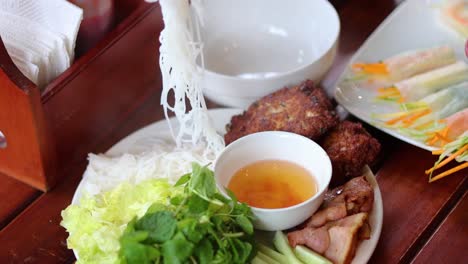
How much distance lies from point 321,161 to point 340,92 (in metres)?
0.32

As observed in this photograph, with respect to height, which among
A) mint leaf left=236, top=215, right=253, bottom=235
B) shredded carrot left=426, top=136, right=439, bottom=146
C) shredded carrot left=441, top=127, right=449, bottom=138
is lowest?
shredded carrot left=426, top=136, right=439, bottom=146

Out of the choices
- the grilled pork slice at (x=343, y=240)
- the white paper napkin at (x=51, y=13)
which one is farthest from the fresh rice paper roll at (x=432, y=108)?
the white paper napkin at (x=51, y=13)

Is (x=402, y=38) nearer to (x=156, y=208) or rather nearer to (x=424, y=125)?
(x=424, y=125)

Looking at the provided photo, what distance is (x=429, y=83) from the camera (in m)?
1.56

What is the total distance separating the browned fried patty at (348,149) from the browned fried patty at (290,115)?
0.02 meters

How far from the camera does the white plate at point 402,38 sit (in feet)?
5.21

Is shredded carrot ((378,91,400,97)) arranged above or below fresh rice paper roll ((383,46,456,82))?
below

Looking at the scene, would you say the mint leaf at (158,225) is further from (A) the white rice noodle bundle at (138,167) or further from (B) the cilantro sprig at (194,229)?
(A) the white rice noodle bundle at (138,167)

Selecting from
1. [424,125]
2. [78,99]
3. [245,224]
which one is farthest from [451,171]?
[78,99]

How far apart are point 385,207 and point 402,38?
55 cm

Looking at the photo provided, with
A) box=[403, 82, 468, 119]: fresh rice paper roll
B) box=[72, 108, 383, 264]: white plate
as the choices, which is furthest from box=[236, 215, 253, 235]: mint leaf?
box=[403, 82, 468, 119]: fresh rice paper roll

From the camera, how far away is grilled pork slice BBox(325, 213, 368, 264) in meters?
1.17

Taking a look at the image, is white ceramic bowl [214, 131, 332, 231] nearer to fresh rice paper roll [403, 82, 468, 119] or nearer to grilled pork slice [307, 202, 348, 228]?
grilled pork slice [307, 202, 348, 228]

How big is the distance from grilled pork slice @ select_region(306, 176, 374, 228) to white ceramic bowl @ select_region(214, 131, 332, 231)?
19mm
